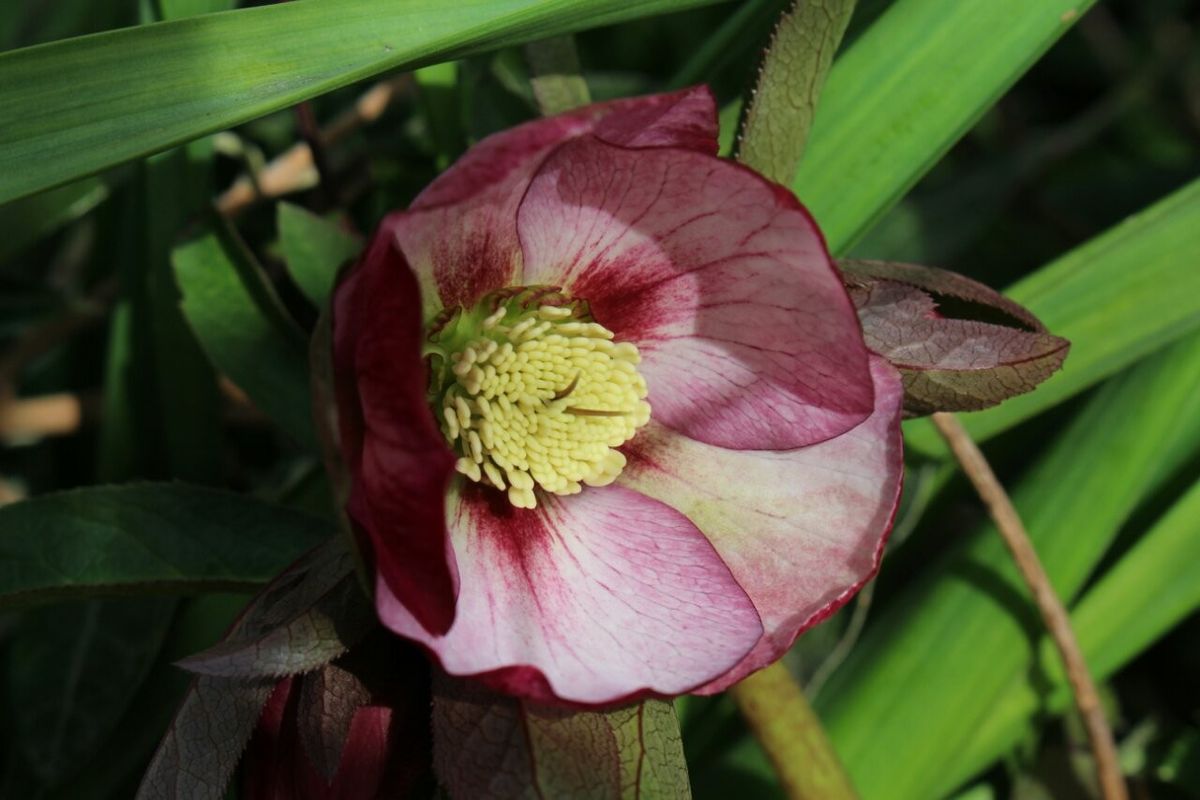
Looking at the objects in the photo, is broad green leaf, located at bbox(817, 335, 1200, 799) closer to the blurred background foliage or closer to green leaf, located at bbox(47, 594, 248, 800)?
the blurred background foliage

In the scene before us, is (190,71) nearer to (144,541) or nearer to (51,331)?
(144,541)

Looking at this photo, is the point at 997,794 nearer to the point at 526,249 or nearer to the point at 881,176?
the point at 881,176

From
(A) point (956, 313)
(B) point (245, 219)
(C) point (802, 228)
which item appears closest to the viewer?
(C) point (802, 228)

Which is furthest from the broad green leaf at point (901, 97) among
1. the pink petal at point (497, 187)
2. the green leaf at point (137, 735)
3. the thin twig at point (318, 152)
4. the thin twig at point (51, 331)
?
the thin twig at point (51, 331)

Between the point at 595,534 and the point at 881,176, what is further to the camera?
the point at 881,176

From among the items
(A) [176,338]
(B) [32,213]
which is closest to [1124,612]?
(A) [176,338]

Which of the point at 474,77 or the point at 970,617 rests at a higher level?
the point at 474,77

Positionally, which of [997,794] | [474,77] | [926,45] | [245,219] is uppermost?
[926,45]

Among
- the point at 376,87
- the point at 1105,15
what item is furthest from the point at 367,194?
the point at 1105,15
